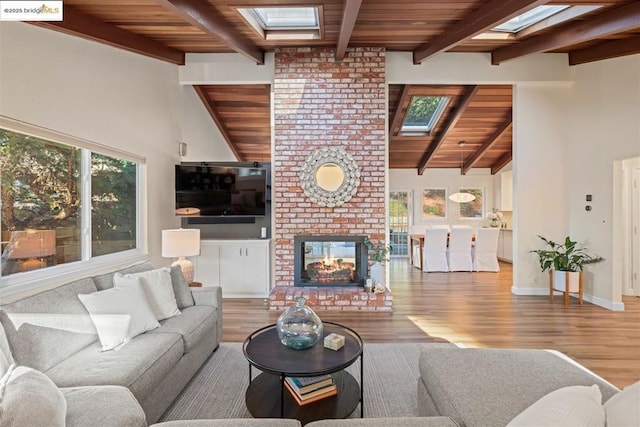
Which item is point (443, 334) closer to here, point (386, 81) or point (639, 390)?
point (639, 390)

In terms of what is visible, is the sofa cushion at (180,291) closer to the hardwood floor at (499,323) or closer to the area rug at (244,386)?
the area rug at (244,386)

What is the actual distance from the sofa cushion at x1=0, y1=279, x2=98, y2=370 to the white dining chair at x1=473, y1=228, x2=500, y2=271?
6.46 metres

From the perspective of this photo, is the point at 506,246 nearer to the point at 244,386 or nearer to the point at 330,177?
the point at 330,177

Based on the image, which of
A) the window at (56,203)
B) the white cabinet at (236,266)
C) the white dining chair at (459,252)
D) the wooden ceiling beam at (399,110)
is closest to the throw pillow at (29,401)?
the window at (56,203)

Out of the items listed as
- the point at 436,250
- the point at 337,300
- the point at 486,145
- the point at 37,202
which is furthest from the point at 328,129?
the point at 486,145

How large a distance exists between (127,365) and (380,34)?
4.30 m

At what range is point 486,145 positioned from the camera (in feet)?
23.6

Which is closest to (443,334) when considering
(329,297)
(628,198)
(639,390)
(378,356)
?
(378,356)

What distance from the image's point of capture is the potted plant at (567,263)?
4352 millimetres

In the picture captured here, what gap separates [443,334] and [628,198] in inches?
148

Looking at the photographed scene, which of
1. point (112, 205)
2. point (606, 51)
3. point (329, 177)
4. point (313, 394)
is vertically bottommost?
point (313, 394)

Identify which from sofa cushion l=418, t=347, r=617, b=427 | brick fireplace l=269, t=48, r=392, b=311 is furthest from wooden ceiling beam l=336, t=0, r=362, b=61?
sofa cushion l=418, t=347, r=617, b=427

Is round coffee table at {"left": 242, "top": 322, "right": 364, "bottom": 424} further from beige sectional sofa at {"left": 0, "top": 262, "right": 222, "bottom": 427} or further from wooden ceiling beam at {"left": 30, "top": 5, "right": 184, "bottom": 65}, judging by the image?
wooden ceiling beam at {"left": 30, "top": 5, "right": 184, "bottom": 65}

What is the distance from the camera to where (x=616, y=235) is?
13.8 feet
